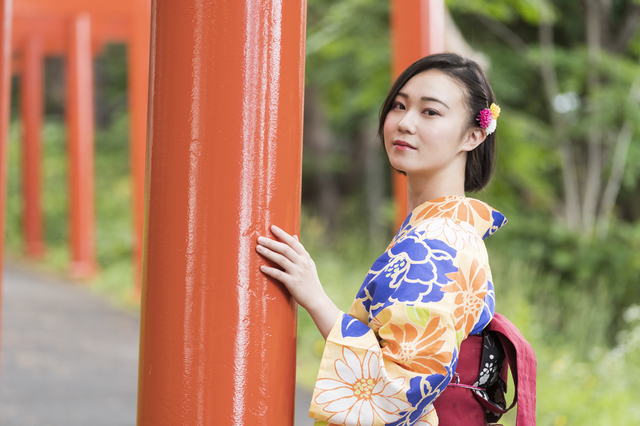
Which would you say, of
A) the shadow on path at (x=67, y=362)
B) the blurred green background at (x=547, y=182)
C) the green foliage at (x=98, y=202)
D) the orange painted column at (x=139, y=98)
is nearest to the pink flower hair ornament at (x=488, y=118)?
the blurred green background at (x=547, y=182)

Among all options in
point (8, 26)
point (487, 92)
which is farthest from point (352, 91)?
point (487, 92)

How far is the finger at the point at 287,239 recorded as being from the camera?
1.49m

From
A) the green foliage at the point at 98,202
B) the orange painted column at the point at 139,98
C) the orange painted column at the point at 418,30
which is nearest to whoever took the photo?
the orange painted column at the point at 418,30

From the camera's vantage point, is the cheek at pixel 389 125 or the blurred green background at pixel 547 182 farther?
the blurred green background at pixel 547 182

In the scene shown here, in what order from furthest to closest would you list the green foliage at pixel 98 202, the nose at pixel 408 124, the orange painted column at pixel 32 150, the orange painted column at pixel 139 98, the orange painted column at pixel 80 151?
the orange painted column at pixel 32 150 → the green foliage at pixel 98 202 → the orange painted column at pixel 80 151 → the orange painted column at pixel 139 98 → the nose at pixel 408 124

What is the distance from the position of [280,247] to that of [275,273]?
57 millimetres

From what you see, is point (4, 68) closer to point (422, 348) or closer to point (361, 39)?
point (422, 348)

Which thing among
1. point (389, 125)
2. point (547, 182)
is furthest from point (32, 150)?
point (389, 125)

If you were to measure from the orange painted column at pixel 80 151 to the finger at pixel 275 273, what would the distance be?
9.21 metres

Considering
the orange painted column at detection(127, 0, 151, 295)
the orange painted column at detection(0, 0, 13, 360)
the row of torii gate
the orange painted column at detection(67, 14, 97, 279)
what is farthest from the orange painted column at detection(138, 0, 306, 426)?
the orange painted column at detection(67, 14, 97, 279)

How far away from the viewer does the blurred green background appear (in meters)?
5.37

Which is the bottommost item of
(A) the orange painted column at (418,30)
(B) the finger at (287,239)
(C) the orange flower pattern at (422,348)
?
(C) the orange flower pattern at (422,348)

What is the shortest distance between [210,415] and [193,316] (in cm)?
21

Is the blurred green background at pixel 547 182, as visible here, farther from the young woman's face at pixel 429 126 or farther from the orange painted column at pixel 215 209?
the orange painted column at pixel 215 209
